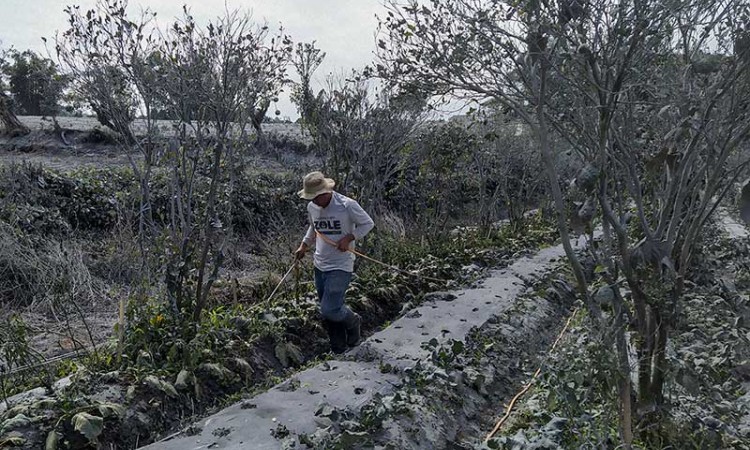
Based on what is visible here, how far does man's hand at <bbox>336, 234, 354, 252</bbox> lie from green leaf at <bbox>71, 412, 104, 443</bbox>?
2.50 meters

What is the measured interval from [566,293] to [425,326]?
10.1 ft

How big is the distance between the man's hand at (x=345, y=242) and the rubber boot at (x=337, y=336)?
0.75 m

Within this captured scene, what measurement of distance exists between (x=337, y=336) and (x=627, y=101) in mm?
3389

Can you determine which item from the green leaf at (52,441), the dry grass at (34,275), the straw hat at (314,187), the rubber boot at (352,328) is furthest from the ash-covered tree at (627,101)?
the dry grass at (34,275)

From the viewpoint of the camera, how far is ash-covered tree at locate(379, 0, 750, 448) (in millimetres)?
3609

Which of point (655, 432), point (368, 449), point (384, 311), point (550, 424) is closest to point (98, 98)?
point (384, 311)

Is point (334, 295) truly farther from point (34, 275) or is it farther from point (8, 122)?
point (8, 122)

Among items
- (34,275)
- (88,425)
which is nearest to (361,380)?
(88,425)

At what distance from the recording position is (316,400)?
4645mm

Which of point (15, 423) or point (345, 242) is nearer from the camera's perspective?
point (15, 423)

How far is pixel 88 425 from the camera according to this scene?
3857mm

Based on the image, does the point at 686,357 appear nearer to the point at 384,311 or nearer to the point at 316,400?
the point at 316,400

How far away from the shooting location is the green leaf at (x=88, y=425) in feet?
12.6

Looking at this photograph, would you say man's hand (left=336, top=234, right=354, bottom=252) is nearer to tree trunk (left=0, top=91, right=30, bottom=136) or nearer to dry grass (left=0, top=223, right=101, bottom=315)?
dry grass (left=0, top=223, right=101, bottom=315)
